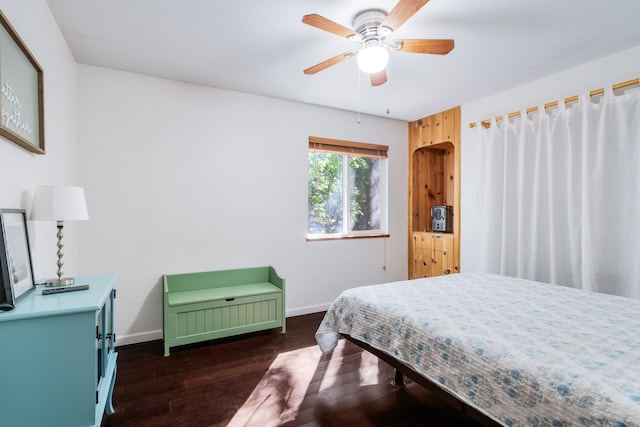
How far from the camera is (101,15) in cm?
204

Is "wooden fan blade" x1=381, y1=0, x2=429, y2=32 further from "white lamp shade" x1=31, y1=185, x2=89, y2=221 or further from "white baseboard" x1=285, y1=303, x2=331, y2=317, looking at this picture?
"white baseboard" x1=285, y1=303, x2=331, y2=317

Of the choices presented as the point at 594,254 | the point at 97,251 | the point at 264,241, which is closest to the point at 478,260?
the point at 594,254

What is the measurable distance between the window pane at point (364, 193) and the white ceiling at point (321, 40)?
42.7 inches

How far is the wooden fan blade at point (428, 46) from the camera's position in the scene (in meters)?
1.87

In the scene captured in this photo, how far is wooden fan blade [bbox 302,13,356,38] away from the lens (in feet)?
5.38

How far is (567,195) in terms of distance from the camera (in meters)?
2.74

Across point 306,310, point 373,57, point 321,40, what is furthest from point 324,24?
point 306,310

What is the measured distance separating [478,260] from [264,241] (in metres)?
2.26

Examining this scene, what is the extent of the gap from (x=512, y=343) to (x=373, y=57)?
164 cm

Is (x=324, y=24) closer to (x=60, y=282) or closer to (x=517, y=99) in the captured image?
(x=60, y=282)

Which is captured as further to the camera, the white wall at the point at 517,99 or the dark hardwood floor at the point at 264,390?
the white wall at the point at 517,99

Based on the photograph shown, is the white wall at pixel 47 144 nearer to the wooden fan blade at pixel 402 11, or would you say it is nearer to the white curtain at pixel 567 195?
the wooden fan blade at pixel 402 11

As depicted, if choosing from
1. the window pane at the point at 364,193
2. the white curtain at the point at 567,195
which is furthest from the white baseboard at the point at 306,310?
the white curtain at the point at 567,195

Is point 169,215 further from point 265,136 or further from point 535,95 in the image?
point 535,95
